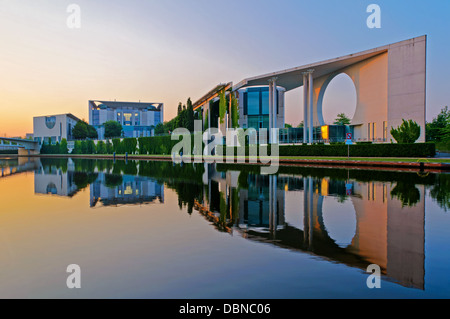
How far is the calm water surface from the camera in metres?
4.05

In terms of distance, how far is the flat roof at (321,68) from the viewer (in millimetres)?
34656

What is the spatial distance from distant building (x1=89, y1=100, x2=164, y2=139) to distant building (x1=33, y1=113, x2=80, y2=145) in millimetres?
35164

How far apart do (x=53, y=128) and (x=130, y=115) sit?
48.2m

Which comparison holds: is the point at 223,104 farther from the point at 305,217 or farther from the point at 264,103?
the point at 305,217

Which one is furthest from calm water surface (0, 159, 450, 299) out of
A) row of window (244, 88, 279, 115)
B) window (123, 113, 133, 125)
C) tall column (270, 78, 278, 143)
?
window (123, 113, 133, 125)

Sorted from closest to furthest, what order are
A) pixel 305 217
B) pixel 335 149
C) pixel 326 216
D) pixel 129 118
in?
pixel 305 217 < pixel 326 216 < pixel 335 149 < pixel 129 118

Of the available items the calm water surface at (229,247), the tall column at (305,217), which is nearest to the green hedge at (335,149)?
the calm water surface at (229,247)

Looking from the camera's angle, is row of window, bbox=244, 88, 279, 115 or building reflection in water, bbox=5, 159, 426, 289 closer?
building reflection in water, bbox=5, 159, 426, 289

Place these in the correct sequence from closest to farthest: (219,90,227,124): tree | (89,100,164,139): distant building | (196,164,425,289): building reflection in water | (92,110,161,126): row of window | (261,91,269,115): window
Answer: (196,164,425,289): building reflection in water < (219,90,227,124): tree < (261,91,269,115): window < (89,100,164,139): distant building < (92,110,161,126): row of window

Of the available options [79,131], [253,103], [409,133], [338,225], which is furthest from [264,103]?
[79,131]

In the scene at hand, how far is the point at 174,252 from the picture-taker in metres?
5.43

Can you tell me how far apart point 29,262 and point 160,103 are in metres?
147

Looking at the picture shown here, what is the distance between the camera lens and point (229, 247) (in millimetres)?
5715

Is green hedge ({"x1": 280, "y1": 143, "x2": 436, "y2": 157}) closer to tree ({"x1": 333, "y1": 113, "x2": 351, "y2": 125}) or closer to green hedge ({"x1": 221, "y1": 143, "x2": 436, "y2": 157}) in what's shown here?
green hedge ({"x1": 221, "y1": 143, "x2": 436, "y2": 157})
